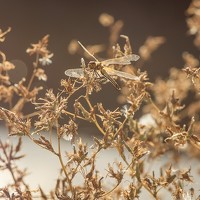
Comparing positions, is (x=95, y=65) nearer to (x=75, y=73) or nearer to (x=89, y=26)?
(x=75, y=73)

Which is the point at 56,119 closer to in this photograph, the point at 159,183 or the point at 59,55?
the point at 159,183

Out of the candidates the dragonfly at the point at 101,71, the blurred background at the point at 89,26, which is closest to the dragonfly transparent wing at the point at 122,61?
the dragonfly at the point at 101,71

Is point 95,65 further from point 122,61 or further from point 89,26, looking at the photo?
point 89,26

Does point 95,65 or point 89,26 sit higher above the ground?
point 89,26

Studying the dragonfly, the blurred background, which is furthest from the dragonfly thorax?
the blurred background

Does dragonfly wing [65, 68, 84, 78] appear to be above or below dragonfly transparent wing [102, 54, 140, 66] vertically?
below

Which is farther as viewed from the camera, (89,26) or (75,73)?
(89,26)

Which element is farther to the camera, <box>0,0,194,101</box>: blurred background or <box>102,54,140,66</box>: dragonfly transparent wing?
<box>0,0,194,101</box>: blurred background

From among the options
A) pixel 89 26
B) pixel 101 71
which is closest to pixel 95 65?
pixel 101 71

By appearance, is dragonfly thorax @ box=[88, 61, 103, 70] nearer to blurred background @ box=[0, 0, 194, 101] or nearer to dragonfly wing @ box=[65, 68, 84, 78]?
dragonfly wing @ box=[65, 68, 84, 78]

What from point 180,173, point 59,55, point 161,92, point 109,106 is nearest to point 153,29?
point 59,55

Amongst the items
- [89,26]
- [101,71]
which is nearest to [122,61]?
[101,71]

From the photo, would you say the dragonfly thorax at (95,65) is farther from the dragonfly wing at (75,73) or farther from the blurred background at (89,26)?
the blurred background at (89,26)
